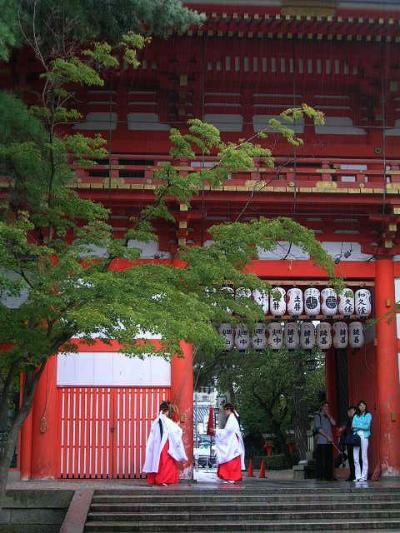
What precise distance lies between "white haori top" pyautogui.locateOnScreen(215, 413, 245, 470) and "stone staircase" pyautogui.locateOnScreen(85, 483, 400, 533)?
1.98 meters

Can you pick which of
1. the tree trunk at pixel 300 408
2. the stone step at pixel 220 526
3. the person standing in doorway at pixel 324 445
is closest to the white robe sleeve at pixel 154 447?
the stone step at pixel 220 526

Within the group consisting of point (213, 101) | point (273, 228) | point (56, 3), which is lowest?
point (273, 228)

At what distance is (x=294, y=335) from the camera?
18156 millimetres

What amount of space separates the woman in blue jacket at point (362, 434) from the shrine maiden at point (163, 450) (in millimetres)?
3590

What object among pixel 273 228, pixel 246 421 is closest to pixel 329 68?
pixel 273 228

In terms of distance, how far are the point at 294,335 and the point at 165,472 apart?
5.11m

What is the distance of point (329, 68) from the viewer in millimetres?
17391

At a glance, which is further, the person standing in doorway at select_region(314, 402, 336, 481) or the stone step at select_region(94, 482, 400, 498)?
the person standing in doorway at select_region(314, 402, 336, 481)

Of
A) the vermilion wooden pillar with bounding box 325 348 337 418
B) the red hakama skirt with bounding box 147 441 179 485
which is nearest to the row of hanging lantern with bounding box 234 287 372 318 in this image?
the red hakama skirt with bounding box 147 441 179 485

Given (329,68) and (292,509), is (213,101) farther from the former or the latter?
(292,509)

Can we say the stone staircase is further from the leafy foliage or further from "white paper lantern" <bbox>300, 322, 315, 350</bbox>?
the leafy foliage

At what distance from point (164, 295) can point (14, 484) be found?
644 centimetres

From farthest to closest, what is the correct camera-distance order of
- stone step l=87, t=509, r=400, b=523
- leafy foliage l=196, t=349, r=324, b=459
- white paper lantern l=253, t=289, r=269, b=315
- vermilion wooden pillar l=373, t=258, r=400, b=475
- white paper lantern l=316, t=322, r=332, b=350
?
leafy foliage l=196, t=349, r=324, b=459, white paper lantern l=316, t=322, r=332, b=350, white paper lantern l=253, t=289, r=269, b=315, vermilion wooden pillar l=373, t=258, r=400, b=475, stone step l=87, t=509, r=400, b=523

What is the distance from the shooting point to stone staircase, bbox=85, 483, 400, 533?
38.4ft
